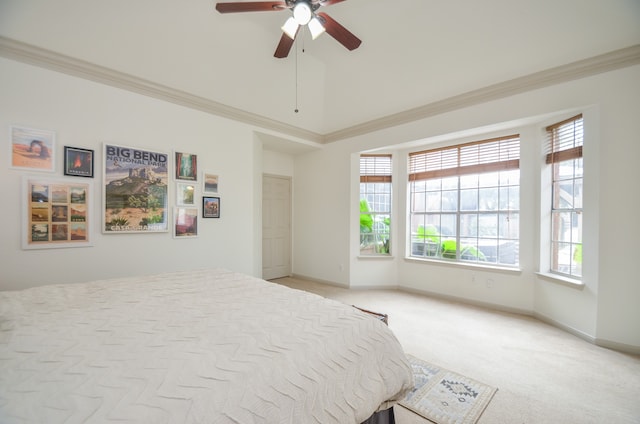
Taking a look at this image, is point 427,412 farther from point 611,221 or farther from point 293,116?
point 293,116

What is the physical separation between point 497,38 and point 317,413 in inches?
147

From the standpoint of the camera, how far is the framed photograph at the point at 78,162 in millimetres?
2568

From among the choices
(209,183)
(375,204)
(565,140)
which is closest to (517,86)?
(565,140)

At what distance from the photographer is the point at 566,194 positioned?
10.3ft

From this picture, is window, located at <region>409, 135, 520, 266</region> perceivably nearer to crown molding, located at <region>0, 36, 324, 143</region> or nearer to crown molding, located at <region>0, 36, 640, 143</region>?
crown molding, located at <region>0, 36, 640, 143</region>

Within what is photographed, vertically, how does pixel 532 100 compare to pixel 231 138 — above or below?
above

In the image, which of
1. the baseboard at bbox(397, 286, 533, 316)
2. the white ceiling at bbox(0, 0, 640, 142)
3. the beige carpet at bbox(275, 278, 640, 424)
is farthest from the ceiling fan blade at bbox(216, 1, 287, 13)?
the baseboard at bbox(397, 286, 533, 316)

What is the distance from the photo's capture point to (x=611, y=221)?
2.55 meters

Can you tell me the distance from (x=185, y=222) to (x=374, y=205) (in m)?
3.07

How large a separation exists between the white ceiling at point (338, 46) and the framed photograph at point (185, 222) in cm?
150

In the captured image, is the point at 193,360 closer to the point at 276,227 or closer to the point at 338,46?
the point at 338,46

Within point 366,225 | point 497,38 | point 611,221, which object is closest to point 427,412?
point 611,221

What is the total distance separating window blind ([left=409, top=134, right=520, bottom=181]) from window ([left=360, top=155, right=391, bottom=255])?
0.49 metres

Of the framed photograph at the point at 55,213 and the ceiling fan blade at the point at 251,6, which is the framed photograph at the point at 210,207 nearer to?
the framed photograph at the point at 55,213
